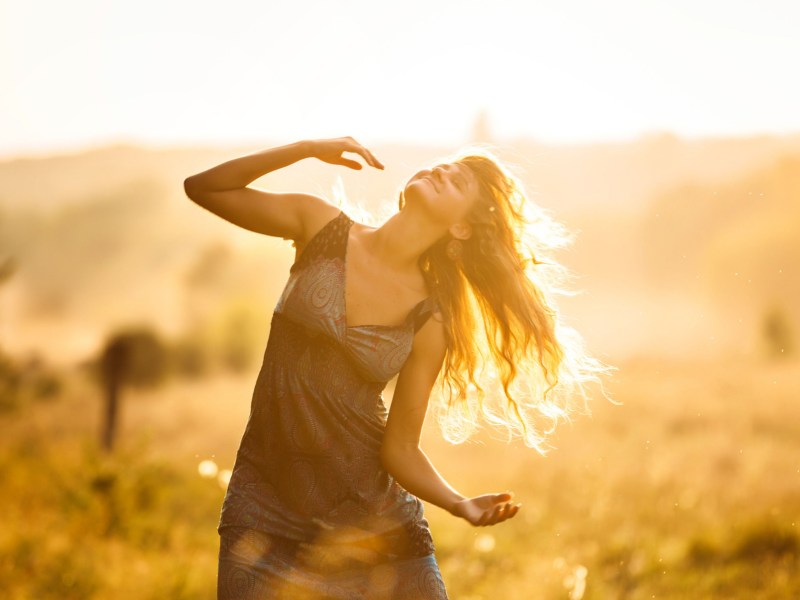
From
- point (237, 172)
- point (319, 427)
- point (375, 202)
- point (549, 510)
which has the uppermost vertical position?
point (237, 172)

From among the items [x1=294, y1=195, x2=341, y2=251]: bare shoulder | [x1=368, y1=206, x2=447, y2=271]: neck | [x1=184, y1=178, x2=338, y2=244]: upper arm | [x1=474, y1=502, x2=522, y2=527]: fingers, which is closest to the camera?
[x1=474, y1=502, x2=522, y2=527]: fingers

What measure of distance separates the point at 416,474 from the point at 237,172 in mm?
1268

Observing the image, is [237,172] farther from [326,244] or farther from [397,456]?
[397,456]

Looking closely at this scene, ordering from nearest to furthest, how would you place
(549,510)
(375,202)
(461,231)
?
(461,231), (549,510), (375,202)

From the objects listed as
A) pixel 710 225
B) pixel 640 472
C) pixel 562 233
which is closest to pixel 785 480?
pixel 640 472

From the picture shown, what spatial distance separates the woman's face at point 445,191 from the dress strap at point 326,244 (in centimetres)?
29

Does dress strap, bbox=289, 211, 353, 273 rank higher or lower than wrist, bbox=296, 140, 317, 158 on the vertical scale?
lower

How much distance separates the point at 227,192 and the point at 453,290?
41.0 inches

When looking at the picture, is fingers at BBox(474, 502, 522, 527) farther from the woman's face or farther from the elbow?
the woman's face

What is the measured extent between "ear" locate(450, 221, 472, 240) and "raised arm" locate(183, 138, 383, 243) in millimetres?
472

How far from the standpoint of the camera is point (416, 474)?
3.69 m

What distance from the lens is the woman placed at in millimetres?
3549

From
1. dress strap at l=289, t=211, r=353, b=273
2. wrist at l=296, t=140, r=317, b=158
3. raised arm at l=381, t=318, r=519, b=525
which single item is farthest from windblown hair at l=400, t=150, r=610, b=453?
wrist at l=296, t=140, r=317, b=158

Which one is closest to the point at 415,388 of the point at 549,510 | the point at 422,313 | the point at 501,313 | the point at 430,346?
the point at 430,346
